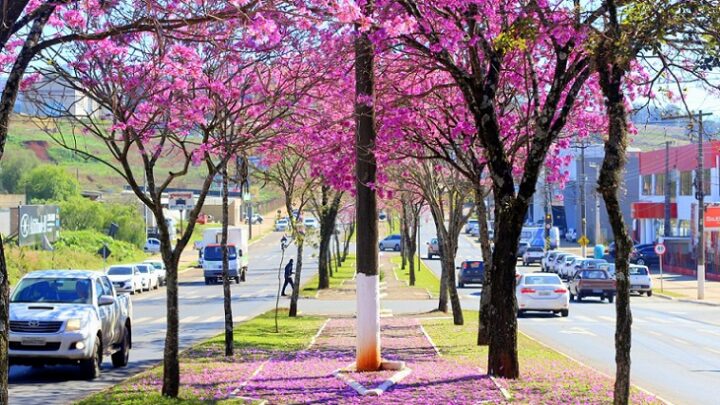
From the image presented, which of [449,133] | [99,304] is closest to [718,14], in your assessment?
[449,133]

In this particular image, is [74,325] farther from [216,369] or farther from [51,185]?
[51,185]

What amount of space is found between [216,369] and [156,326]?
15.6 m

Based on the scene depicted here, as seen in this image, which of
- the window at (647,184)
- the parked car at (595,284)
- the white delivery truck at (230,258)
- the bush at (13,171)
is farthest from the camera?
the bush at (13,171)

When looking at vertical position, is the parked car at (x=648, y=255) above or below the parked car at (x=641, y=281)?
above

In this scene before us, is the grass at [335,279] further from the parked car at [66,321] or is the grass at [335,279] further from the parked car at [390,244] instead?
the parked car at [66,321]

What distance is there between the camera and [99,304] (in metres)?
19.5

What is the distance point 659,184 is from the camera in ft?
298

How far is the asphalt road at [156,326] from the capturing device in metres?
17.5

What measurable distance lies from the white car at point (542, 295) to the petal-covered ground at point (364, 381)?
53.3 ft

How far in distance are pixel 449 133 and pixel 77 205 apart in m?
66.6

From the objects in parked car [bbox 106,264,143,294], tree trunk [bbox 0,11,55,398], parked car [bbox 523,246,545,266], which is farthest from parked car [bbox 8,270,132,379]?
parked car [bbox 523,246,545,266]

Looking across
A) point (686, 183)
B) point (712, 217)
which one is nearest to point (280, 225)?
point (686, 183)

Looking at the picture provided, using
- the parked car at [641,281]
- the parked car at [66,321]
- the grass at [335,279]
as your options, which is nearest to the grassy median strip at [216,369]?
the parked car at [66,321]

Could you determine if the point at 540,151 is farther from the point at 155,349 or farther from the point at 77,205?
the point at 77,205
